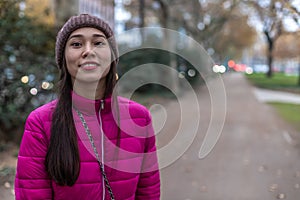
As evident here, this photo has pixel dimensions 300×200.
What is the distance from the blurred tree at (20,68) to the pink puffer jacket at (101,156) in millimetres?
4962

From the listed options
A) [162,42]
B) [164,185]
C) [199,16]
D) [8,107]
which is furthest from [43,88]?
[199,16]

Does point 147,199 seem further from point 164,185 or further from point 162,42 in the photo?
point 162,42

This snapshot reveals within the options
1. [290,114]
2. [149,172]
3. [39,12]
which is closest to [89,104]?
[149,172]

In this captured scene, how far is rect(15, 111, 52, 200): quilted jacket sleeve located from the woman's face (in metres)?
0.28

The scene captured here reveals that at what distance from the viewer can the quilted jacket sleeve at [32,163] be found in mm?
1604

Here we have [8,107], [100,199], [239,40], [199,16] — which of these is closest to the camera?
[100,199]

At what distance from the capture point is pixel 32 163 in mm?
1602

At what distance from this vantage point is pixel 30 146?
1.61 meters

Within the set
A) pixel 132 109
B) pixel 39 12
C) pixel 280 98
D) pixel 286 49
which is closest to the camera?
pixel 132 109

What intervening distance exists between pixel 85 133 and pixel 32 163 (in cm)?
26

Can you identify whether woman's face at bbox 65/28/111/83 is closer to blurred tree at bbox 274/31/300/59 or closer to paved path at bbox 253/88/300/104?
paved path at bbox 253/88/300/104

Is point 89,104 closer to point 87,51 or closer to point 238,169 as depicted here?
point 87,51

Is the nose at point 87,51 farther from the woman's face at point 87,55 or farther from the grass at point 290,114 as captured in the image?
the grass at point 290,114

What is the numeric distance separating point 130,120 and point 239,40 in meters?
39.7
